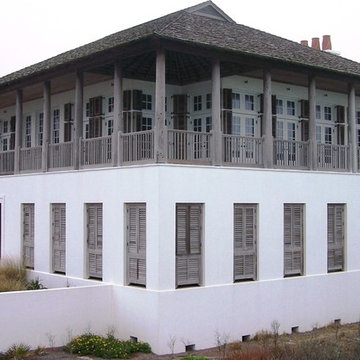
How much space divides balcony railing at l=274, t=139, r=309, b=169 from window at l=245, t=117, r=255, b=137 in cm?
170

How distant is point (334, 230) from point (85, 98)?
29.8 feet

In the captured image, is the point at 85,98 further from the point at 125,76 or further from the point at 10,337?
the point at 10,337

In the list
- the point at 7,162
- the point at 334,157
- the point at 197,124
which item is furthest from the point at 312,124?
the point at 7,162

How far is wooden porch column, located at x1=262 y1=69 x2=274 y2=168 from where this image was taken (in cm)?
1920

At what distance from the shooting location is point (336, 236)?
21.1 metres

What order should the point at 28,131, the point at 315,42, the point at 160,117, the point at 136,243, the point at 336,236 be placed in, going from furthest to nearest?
the point at 315,42 < the point at 28,131 < the point at 336,236 < the point at 136,243 < the point at 160,117

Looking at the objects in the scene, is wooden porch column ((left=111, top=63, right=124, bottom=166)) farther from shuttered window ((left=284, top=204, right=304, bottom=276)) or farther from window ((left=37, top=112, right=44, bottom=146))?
window ((left=37, top=112, right=44, bottom=146))

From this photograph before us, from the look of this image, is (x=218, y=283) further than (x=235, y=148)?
No

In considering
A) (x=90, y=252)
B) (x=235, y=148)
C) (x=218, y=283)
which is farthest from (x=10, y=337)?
(x=235, y=148)

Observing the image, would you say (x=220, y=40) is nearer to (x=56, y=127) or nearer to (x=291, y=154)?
(x=291, y=154)

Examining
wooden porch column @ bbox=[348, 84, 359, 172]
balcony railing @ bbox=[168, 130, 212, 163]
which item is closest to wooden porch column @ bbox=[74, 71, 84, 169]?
balcony railing @ bbox=[168, 130, 212, 163]

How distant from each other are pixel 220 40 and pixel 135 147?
357cm

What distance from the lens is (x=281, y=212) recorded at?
1933 centimetres

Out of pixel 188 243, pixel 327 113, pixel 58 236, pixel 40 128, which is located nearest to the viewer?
pixel 188 243
